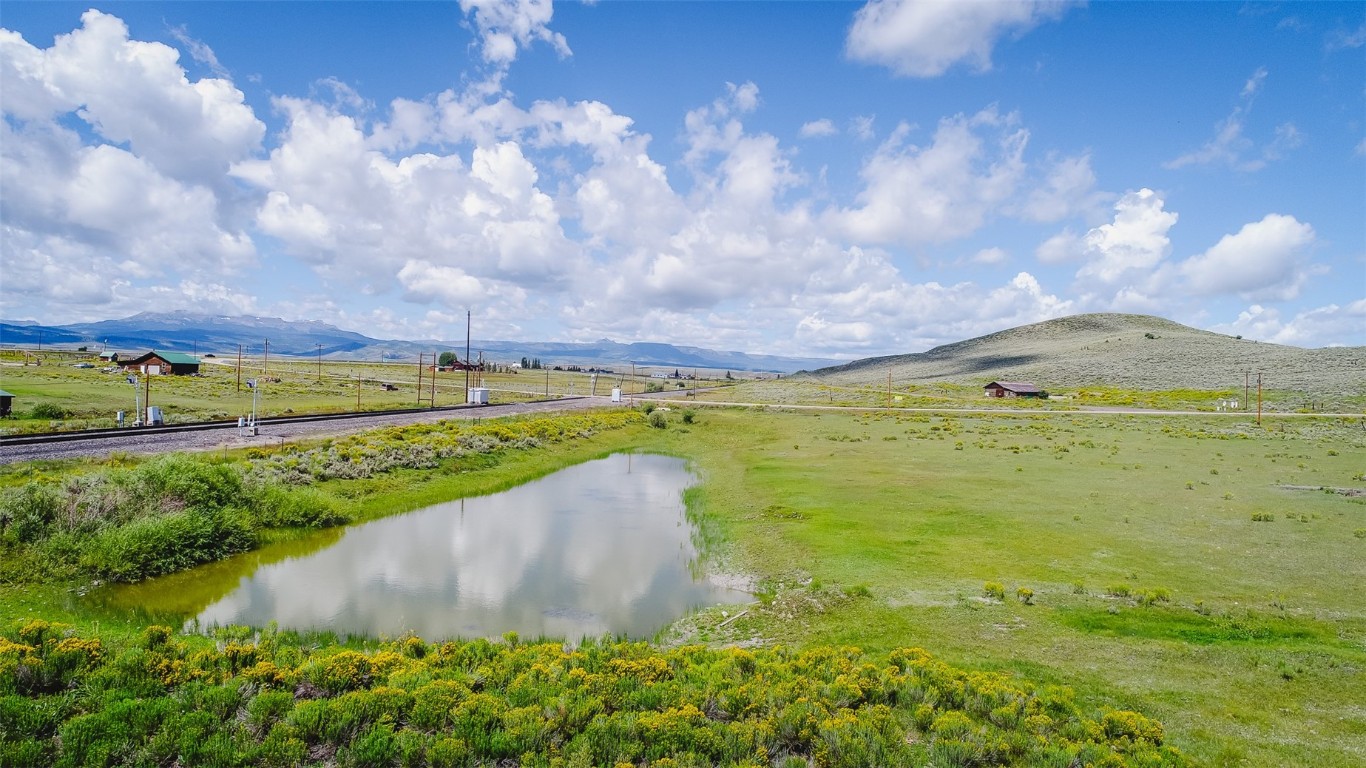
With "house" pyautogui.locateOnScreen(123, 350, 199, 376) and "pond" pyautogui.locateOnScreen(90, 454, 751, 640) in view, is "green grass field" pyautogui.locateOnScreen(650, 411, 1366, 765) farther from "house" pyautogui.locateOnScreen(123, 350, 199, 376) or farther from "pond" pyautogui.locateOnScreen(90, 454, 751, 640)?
"house" pyautogui.locateOnScreen(123, 350, 199, 376)

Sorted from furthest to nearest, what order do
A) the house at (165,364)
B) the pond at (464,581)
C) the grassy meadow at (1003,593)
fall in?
the house at (165,364), the pond at (464,581), the grassy meadow at (1003,593)

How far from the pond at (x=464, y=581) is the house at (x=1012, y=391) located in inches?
3707

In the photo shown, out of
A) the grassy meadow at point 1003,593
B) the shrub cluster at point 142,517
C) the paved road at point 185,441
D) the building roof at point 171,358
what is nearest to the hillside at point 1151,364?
the grassy meadow at point 1003,593

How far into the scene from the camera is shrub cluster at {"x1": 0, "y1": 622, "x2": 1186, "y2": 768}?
291 inches

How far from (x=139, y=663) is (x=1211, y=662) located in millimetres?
16068

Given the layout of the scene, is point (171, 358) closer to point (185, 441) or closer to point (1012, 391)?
point (185, 441)

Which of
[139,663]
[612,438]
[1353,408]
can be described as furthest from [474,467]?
[1353,408]

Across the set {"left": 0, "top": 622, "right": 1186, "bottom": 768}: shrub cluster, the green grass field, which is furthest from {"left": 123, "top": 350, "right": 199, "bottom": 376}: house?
{"left": 0, "top": 622, "right": 1186, "bottom": 768}: shrub cluster

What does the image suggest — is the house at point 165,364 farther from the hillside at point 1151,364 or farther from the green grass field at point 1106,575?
the hillside at point 1151,364

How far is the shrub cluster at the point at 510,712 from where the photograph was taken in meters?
7.38

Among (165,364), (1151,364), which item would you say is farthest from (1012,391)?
(165,364)

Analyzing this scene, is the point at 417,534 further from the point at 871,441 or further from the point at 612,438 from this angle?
the point at 871,441

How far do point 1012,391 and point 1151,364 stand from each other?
4239cm

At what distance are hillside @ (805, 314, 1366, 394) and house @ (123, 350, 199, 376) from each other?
5215 inches
